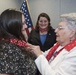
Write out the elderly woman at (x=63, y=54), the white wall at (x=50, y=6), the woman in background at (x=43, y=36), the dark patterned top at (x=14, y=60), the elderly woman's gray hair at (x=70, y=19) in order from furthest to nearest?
the white wall at (x=50, y=6), the woman in background at (x=43, y=36), the elderly woman's gray hair at (x=70, y=19), the elderly woman at (x=63, y=54), the dark patterned top at (x=14, y=60)

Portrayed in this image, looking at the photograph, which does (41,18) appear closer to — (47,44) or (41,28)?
(41,28)

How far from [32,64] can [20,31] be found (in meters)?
0.28

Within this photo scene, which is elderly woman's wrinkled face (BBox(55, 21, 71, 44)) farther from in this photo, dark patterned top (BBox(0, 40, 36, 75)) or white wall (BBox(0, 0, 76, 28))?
white wall (BBox(0, 0, 76, 28))

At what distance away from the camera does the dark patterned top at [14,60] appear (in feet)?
4.00

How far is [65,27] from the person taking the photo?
1.57m

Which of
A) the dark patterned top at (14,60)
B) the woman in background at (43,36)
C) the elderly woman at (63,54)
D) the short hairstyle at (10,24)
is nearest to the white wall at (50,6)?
the woman in background at (43,36)

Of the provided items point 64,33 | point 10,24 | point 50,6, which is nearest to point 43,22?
point 50,6

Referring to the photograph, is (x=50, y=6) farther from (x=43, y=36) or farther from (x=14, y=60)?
(x=14, y=60)

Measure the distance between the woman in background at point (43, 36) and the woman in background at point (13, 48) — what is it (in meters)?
1.82

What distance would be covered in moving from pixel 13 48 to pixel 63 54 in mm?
456

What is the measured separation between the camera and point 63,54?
4.76ft

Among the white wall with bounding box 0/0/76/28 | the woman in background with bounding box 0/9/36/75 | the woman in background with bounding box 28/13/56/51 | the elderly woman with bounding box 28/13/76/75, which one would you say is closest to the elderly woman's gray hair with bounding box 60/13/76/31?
the elderly woman with bounding box 28/13/76/75

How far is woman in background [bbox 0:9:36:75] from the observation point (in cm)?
123

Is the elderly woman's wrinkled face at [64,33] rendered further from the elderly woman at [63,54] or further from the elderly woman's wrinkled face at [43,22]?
the elderly woman's wrinkled face at [43,22]
